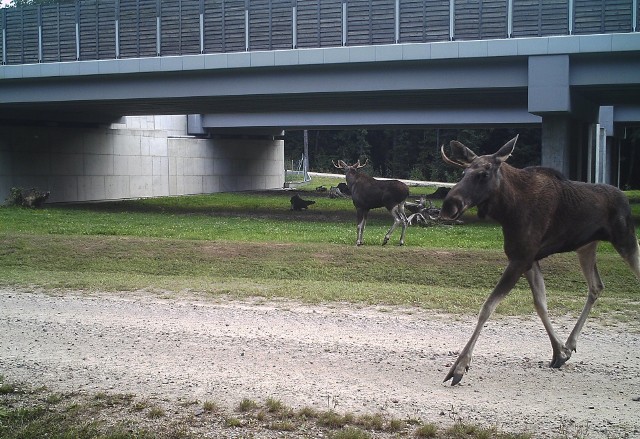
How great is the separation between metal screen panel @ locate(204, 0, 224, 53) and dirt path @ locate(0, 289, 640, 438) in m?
18.0

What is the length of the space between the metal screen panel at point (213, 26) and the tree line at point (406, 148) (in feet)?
154

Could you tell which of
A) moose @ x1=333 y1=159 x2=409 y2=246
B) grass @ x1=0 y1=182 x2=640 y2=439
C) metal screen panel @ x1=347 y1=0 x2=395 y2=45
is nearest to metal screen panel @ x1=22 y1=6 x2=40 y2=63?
grass @ x1=0 y1=182 x2=640 y2=439

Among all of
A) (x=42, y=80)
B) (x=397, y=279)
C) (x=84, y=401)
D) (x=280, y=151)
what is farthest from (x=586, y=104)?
(x=280, y=151)

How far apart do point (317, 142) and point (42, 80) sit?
68.7 m

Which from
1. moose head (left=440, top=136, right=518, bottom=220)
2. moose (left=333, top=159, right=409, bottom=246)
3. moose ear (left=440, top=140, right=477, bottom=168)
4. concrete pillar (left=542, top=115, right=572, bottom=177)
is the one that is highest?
concrete pillar (left=542, top=115, right=572, bottom=177)

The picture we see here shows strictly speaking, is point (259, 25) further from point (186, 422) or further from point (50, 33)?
point (186, 422)

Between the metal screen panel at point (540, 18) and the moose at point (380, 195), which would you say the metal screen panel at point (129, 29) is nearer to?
the moose at point (380, 195)

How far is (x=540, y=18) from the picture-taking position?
Answer: 2405cm

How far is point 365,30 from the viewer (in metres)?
25.8

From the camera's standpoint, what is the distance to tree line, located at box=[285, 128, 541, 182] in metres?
78.4

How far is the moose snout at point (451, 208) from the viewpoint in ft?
23.0

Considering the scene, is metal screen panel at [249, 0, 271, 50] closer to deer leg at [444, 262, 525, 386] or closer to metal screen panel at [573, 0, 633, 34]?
metal screen panel at [573, 0, 633, 34]

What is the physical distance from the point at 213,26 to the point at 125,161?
15.6 m

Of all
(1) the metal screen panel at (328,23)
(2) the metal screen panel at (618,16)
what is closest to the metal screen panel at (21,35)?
(1) the metal screen panel at (328,23)
